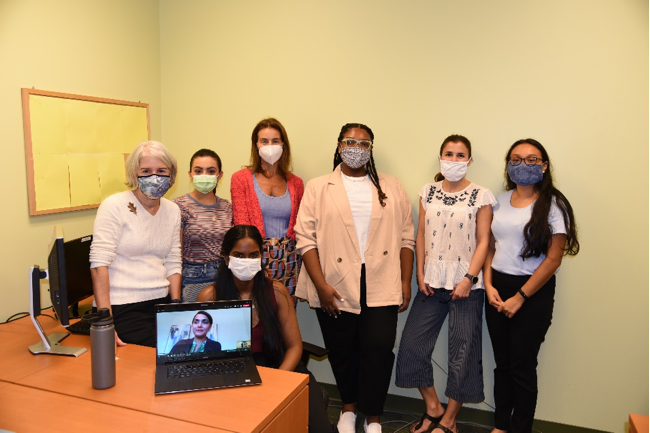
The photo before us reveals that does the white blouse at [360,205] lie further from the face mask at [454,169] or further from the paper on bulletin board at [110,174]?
the paper on bulletin board at [110,174]

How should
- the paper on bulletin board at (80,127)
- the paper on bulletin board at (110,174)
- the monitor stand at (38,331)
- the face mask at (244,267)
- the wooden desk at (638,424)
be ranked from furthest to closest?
the paper on bulletin board at (110,174) → the paper on bulletin board at (80,127) → the face mask at (244,267) → the monitor stand at (38,331) → the wooden desk at (638,424)

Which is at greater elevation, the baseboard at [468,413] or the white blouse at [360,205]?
the white blouse at [360,205]

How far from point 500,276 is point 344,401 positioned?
1.15 meters

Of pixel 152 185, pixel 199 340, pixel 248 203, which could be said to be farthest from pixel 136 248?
pixel 248 203

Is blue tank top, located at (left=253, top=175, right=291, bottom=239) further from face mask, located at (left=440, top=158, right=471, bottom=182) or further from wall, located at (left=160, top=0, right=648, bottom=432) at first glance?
face mask, located at (left=440, top=158, right=471, bottom=182)

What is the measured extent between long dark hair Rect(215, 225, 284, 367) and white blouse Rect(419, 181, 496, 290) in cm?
101

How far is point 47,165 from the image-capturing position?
9.25ft

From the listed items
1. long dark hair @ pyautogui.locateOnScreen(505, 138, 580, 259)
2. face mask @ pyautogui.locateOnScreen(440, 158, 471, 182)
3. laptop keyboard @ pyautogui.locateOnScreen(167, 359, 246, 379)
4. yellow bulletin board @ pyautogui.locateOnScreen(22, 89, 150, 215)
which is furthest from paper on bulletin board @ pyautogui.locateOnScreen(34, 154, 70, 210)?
long dark hair @ pyautogui.locateOnScreen(505, 138, 580, 259)

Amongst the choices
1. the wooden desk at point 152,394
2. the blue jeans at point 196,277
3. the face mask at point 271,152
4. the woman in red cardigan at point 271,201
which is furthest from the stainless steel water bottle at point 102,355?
the face mask at point 271,152

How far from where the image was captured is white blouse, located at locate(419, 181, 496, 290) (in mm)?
2734

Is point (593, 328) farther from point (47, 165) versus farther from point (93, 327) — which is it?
point (47, 165)

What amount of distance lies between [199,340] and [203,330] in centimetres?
4

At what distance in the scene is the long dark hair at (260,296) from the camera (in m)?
2.22

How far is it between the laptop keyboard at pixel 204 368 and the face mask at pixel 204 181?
121cm
